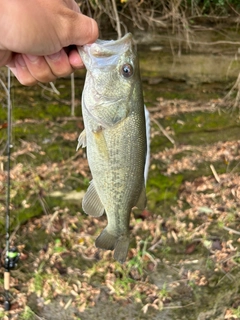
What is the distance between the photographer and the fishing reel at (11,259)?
3928mm

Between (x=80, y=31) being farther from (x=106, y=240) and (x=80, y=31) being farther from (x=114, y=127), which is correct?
(x=106, y=240)

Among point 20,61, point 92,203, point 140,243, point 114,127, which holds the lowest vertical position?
point 140,243

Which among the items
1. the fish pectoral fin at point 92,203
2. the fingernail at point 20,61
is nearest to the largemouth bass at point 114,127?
the fish pectoral fin at point 92,203

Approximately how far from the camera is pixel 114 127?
7.23 feet

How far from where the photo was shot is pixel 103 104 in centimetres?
217

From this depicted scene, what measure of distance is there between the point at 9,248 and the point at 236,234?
2.62 meters

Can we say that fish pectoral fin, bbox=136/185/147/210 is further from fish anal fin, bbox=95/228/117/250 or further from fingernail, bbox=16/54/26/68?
fingernail, bbox=16/54/26/68

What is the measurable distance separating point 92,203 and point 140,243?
83.5 inches

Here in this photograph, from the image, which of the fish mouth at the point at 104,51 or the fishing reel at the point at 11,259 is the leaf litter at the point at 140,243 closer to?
the fishing reel at the point at 11,259

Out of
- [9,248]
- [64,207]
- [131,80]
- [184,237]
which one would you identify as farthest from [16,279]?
[131,80]

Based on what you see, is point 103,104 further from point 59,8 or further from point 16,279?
point 16,279

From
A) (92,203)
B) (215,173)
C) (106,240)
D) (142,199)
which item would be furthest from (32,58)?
(215,173)

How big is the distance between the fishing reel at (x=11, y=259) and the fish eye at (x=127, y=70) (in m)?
2.63

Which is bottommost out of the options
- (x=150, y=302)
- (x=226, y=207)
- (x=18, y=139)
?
(x=150, y=302)
